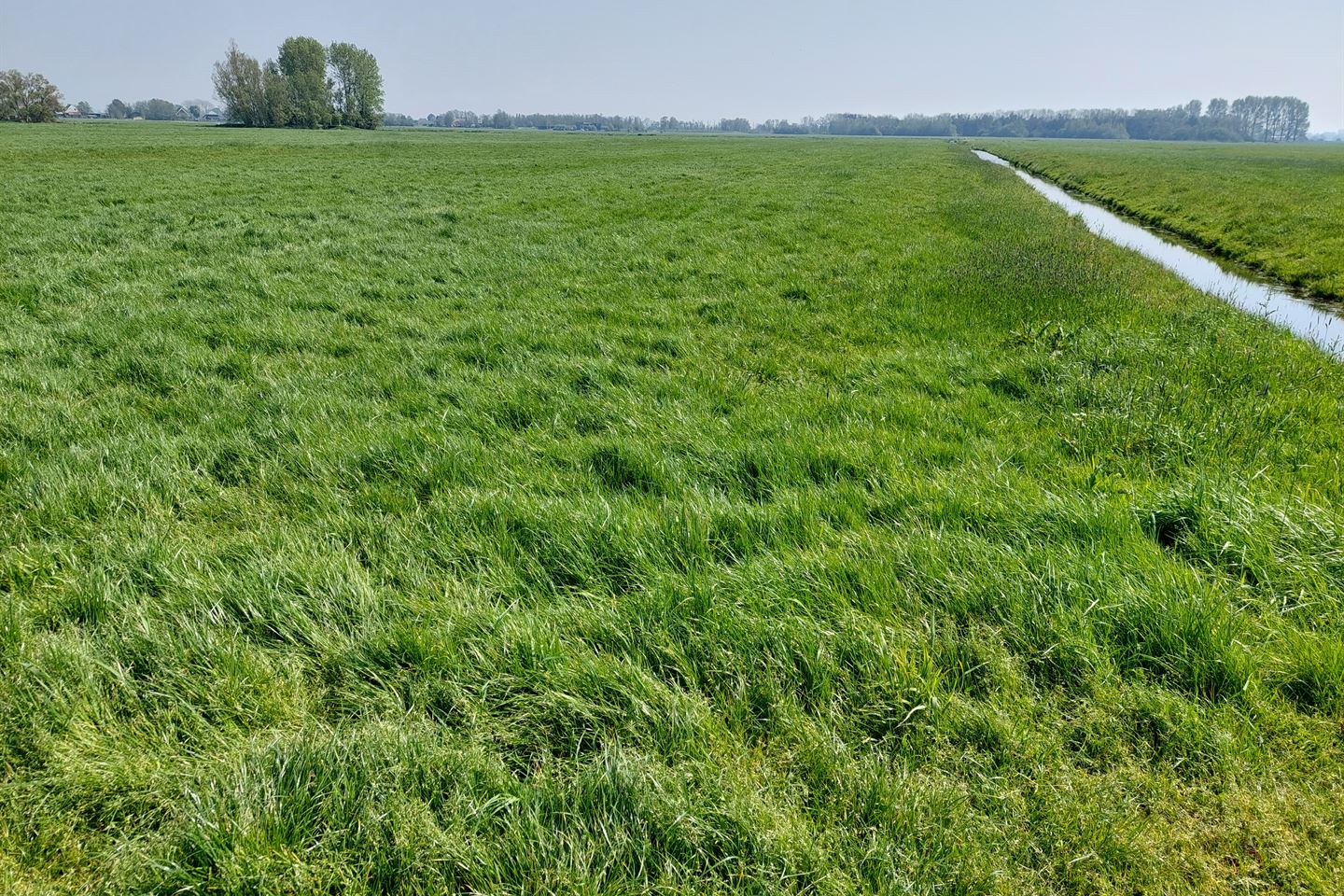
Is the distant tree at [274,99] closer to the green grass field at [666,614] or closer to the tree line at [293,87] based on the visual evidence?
the tree line at [293,87]

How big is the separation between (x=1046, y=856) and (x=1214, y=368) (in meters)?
6.09

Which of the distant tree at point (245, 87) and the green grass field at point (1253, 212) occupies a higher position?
the distant tree at point (245, 87)

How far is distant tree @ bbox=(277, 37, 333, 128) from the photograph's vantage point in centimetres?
10412

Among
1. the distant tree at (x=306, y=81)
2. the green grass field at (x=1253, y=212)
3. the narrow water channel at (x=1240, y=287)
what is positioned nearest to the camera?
the narrow water channel at (x=1240, y=287)

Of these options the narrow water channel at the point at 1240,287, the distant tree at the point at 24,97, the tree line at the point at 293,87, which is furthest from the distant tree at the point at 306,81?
the narrow water channel at the point at 1240,287

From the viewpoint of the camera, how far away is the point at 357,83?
118125mm

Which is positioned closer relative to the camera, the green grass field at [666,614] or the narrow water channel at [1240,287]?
the green grass field at [666,614]

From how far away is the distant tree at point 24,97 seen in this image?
3713 inches

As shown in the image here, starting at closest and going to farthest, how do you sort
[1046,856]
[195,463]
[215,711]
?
1. [1046,856]
2. [215,711]
3. [195,463]

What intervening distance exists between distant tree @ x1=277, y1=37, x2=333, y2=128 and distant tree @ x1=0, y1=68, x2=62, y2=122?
108 ft

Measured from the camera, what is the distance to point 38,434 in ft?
14.6

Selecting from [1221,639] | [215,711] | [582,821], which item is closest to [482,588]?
[215,711]

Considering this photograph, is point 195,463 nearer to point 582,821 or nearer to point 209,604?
point 209,604

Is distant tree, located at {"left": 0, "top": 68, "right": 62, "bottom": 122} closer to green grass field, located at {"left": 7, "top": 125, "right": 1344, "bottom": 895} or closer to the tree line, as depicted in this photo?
the tree line
